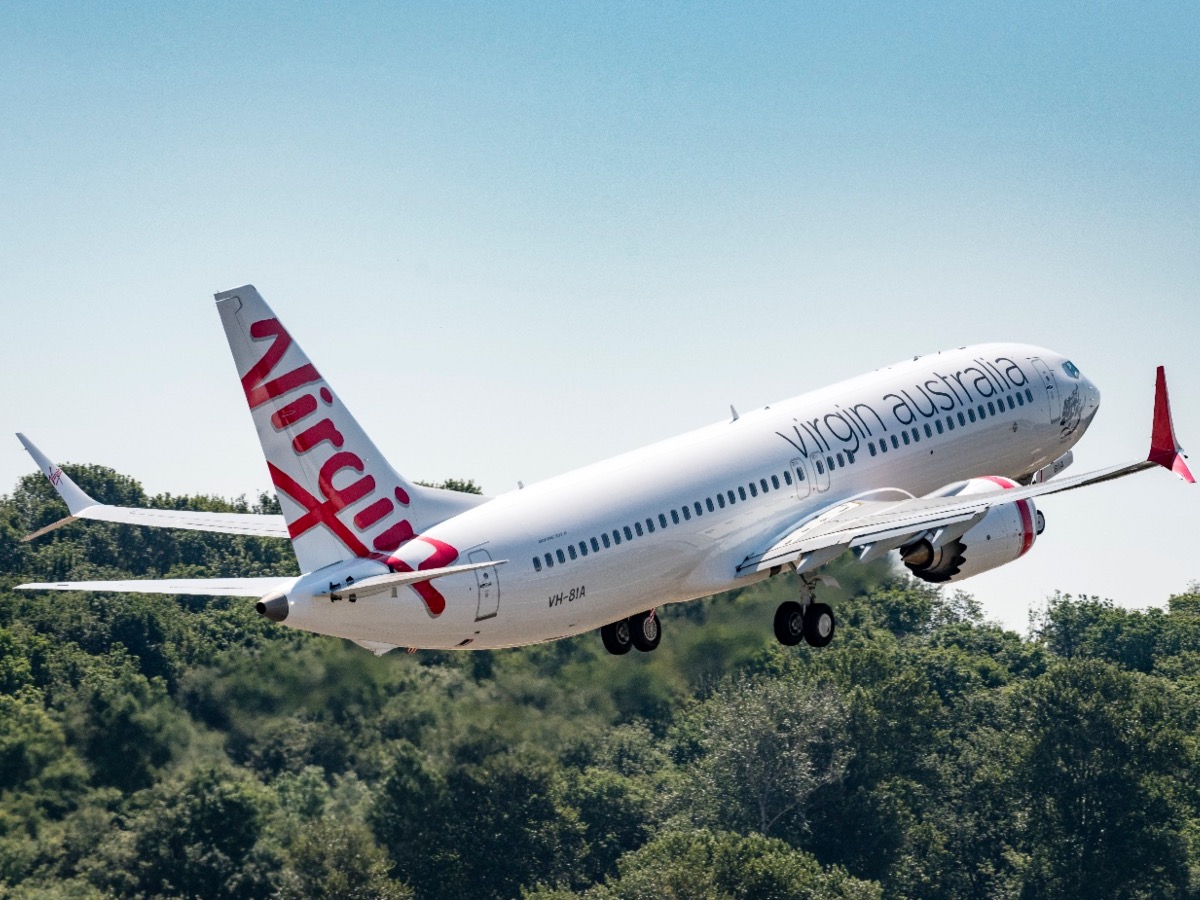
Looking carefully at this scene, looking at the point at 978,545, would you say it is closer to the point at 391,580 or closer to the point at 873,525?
the point at 873,525

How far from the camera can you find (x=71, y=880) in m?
99.9

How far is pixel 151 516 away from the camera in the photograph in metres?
53.3

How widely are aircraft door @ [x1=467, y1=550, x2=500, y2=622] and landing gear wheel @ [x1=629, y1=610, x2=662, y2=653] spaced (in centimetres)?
907

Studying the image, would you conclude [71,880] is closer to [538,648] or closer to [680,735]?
[538,648]

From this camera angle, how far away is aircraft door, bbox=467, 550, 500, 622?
49.1m

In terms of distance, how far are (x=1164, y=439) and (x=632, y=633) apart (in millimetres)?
15116

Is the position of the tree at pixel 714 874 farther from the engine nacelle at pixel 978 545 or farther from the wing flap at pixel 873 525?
the wing flap at pixel 873 525

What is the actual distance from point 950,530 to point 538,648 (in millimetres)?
21272

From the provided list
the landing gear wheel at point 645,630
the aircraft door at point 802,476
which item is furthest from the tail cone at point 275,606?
the aircraft door at point 802,476

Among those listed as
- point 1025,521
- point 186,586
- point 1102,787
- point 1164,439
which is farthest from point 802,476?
point 1102,787

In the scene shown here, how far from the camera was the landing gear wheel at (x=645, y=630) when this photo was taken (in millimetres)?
58062

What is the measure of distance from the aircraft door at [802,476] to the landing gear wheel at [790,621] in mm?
2996

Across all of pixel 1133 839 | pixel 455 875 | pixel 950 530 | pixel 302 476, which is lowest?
pixel 1133 839

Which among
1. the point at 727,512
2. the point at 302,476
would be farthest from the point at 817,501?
the point at 302,476
